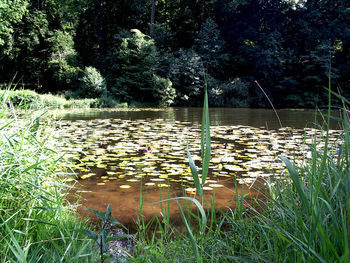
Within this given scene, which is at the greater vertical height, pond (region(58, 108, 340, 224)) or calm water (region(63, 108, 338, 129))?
calm water (region(63, 108, 338, 129))

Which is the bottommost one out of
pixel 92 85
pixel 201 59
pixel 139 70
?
pixel 92 85

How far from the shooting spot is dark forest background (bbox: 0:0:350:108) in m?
18.3

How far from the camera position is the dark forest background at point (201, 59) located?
720 inches

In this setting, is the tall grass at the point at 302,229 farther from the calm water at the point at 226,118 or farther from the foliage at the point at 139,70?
the foliage at the point at 139,70

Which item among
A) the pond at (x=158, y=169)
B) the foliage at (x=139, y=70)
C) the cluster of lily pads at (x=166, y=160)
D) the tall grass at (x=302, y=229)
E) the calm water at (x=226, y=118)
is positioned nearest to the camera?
the tall grass at (x=302, y=229)

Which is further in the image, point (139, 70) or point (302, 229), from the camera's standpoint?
point (139, 70)

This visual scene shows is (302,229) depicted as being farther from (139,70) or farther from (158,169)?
(139,70)

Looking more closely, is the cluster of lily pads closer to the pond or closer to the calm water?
the pond

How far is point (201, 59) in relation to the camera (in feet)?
64.7

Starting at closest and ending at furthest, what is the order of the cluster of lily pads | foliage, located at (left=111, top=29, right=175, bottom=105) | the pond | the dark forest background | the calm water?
the pond, the cluster of lily pads, the calm water, foliage, located at (left=111, top=29, right=175, bottom=105), the dark forest background

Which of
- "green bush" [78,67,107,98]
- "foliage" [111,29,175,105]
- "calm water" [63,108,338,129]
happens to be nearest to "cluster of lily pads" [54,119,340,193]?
"calm water" [63,108,338,129]

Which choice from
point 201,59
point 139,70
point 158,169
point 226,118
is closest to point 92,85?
point 139,70

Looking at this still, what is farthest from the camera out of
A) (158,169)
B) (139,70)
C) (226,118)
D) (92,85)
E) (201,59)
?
(201,59)

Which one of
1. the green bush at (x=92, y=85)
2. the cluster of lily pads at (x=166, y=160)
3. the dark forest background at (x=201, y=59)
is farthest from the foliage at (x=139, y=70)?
the cluster of lily pads at (x=166, y=160)
